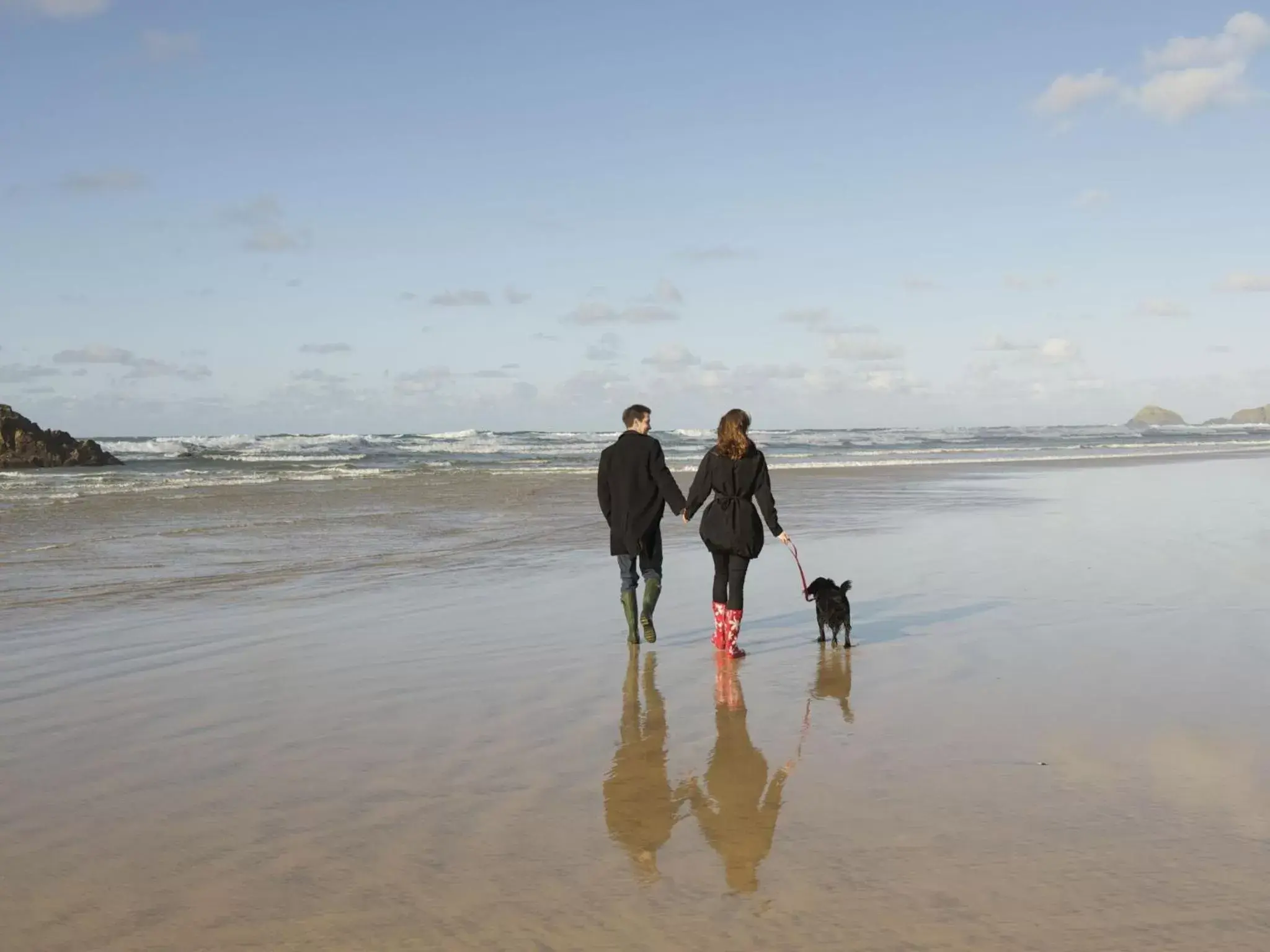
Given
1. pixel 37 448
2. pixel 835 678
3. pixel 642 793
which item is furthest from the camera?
→ pixel 37 448

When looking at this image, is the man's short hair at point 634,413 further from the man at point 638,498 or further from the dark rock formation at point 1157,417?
the dark rock formation at point 1157,417

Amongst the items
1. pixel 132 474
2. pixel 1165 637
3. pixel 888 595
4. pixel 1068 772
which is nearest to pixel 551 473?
pixel 132 474

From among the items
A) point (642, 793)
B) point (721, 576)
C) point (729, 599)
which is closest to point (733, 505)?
point (721, 576)

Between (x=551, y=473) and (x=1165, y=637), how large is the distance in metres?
27.0

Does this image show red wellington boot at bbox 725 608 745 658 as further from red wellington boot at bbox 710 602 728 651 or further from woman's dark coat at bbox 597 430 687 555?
woman's dark coat at bbox 597 430 687 555

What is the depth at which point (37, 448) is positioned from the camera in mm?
38469

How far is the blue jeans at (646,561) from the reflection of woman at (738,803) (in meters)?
2.18

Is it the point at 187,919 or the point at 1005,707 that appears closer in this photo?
the point at 187,919

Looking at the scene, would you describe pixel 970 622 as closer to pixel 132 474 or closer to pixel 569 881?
pixel 569 881

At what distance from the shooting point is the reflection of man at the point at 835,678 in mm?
5570

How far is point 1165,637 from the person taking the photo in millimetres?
6848

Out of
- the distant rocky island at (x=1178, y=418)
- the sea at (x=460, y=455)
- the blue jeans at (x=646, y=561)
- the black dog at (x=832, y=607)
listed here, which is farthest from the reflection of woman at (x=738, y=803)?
the distant rocky island at (x=1178, y=418)

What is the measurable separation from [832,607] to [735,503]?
3.11 feet

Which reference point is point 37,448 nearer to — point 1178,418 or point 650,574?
point 650,574
